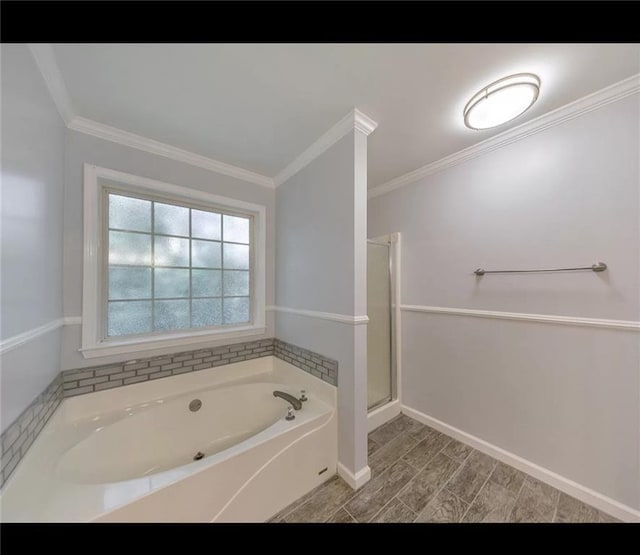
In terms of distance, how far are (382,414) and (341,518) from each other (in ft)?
3.22

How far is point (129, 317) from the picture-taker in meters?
1.68

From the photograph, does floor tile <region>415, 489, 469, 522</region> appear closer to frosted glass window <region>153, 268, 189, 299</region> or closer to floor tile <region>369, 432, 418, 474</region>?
floor tile <region>369, 432, 418, 474</region>

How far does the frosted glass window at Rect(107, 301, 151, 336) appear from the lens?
162 cm

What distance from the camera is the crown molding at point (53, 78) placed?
961 mm

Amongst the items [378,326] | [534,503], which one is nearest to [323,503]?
[534,503]

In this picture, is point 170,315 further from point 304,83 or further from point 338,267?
point 304,83

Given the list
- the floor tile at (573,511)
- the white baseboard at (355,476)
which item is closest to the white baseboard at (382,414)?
the white baseboard at (355,476)

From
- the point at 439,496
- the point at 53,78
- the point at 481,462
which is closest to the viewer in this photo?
the point at 53,78

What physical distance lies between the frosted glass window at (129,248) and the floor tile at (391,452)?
222cm

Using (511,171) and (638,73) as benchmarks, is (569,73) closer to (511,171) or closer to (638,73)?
(638,73)

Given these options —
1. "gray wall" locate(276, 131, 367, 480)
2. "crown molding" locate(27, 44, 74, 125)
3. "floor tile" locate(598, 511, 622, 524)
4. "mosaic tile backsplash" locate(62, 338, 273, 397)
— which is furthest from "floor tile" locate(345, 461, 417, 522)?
"crown molding" locate(27, 44, 74, 125)

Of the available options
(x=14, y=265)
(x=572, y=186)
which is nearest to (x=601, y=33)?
(x=572, y=186)

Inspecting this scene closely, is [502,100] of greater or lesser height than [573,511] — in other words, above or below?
above

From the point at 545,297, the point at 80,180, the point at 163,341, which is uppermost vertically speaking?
the point at 80,180
